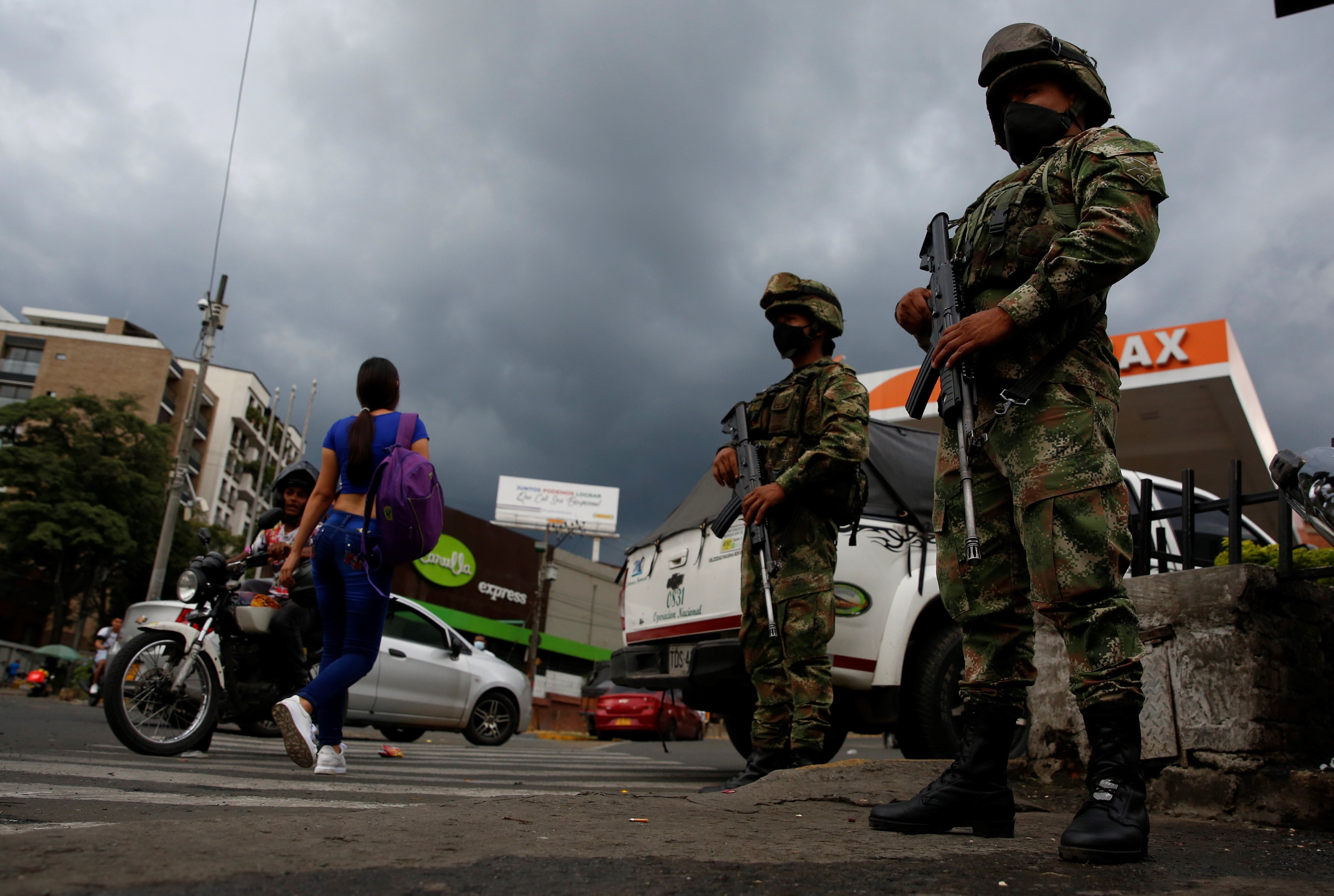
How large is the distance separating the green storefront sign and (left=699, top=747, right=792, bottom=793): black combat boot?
110 ft

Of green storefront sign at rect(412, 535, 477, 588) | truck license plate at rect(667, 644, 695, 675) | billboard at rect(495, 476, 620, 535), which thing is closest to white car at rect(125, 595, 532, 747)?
truck license plate at rect(667, 644, 695, 675)

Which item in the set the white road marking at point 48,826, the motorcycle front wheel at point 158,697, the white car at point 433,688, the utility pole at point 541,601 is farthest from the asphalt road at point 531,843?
the utility pole at point 541,601

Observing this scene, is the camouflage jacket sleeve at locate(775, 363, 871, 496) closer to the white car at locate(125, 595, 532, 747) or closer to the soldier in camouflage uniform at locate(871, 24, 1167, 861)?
the soldier in camouflage uniform at locate(871, 24, 1167, 861)

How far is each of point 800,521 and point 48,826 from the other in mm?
2963

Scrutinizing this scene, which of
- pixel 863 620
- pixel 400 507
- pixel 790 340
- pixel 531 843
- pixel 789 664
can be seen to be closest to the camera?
pixel 531 843

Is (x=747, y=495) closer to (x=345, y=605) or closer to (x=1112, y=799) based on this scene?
(x=345, y=605)

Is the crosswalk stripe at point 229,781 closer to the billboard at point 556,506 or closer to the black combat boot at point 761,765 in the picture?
the black combat boot at point 761,765

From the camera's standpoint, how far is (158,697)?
4.84 meters

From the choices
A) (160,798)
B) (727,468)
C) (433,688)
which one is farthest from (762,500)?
Answer: (433,688)

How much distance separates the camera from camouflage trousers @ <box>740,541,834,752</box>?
13.1 ft

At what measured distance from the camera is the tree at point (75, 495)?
114 ft

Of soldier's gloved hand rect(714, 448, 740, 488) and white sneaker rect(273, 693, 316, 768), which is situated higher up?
soldier's gloved hand rect(714, 448, 740, 488)

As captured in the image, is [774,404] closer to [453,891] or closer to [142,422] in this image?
[453,891]

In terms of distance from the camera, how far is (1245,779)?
320cm
